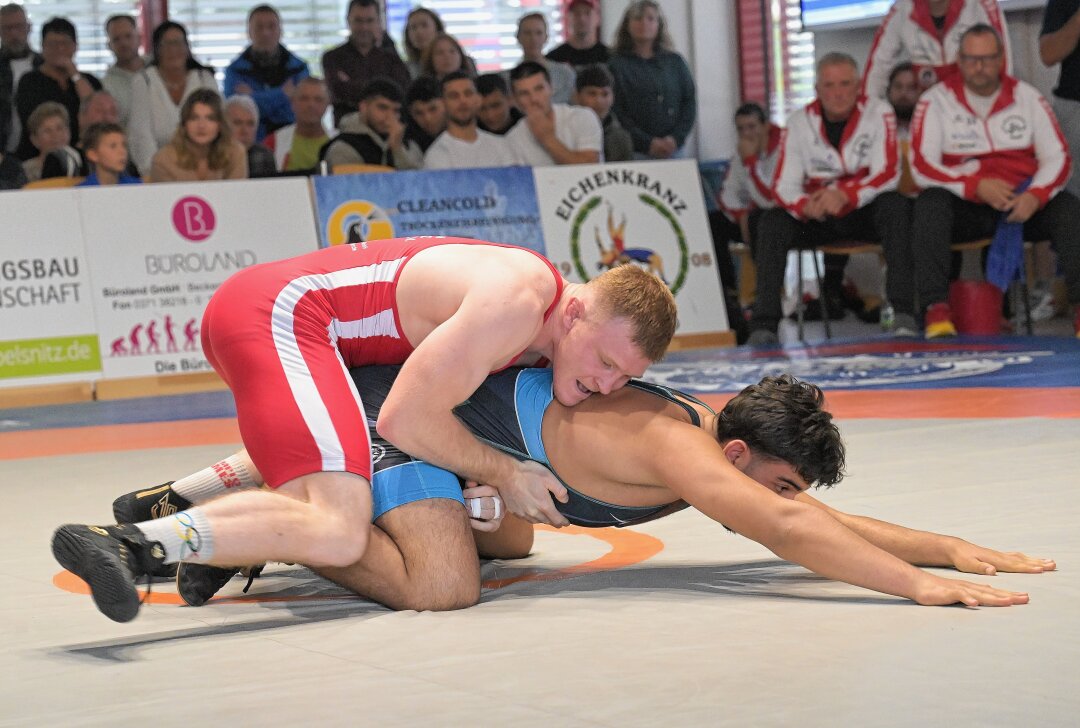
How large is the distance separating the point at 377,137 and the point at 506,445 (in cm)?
572

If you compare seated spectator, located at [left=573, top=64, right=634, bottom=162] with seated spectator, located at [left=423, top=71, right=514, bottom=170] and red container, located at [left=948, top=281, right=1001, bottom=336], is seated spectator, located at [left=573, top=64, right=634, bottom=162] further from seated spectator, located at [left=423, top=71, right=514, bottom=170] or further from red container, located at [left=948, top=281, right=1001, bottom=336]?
red container, located at [left=948, top=281, right=1001, bottom=336]

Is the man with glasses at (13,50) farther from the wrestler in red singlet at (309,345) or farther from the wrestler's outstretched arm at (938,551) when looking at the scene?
the wrestler's outstretched arm at (938,551)

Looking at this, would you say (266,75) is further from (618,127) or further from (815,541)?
(815,541)

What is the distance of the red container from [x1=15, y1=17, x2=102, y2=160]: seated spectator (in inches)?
209

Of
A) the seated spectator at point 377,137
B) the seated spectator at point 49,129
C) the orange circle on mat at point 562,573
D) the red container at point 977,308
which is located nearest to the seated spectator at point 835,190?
the red container at point 977,308

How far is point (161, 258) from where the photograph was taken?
24.4 ft

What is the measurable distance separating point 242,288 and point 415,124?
230 inches

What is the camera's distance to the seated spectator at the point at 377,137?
328 inches

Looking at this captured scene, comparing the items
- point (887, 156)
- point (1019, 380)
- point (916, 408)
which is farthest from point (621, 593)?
point (887, 156)

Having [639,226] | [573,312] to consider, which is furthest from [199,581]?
[639,226]

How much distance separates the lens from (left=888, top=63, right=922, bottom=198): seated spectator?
29.5 ft

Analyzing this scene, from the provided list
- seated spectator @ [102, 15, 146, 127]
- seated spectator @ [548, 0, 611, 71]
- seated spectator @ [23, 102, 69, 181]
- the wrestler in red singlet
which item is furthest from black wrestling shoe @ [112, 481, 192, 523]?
seated spectator @ [548, 0, 611, 71]

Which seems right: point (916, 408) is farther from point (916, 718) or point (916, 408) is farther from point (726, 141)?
point (726, 141)

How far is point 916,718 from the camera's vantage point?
1879 mm
